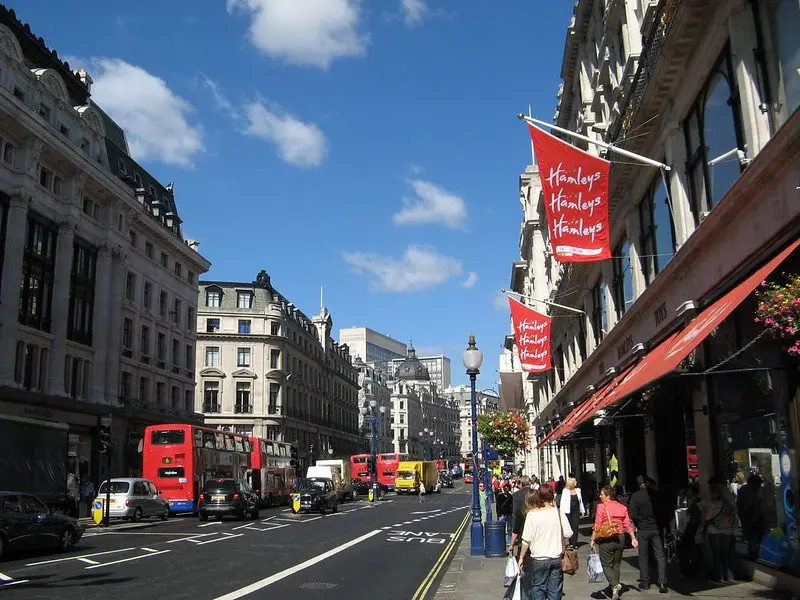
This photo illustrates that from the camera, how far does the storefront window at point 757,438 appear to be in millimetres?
10867

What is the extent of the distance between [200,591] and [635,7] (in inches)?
673

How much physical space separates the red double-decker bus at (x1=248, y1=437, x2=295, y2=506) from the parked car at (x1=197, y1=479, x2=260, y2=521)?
12.7 meters

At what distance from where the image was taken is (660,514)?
43.7 feet

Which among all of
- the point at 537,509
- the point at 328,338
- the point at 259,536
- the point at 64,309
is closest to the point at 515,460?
the point at 328,338

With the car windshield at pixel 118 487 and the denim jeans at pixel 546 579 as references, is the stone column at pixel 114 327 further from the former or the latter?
the denim jeans at pixel 546 579

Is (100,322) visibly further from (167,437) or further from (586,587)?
(586,587)

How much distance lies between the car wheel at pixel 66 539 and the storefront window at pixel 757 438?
16.1 metres

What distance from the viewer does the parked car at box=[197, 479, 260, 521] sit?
32.7m

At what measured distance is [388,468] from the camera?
76438 millimetres

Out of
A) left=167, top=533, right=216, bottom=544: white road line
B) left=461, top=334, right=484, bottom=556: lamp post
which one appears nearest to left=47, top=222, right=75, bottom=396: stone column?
left=167, top=533, right=216, bottom=544: white road line

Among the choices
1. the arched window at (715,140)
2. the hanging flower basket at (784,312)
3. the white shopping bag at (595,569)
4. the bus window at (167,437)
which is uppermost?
the arched window at (715,140)

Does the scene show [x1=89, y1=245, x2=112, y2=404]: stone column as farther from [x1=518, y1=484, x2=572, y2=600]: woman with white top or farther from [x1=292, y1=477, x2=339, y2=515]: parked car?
[x1=518, y1=484, x2=572, y2=600]: woman with white top

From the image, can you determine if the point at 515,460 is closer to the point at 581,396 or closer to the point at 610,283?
the point at 581,396

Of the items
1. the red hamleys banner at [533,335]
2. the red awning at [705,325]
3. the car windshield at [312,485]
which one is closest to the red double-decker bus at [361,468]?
the car windshield at [312,485]
